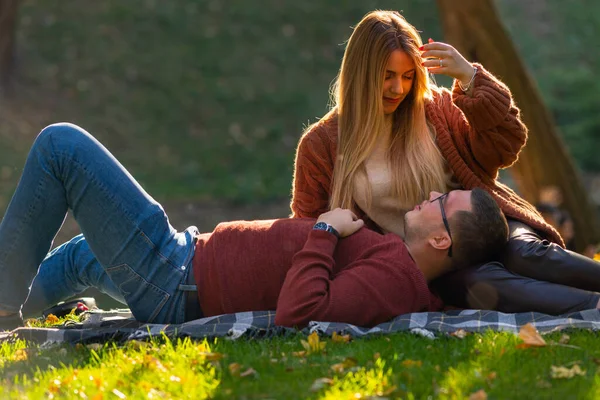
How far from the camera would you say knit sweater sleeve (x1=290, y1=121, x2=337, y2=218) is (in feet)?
18.6

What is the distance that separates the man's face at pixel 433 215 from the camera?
15.4ft

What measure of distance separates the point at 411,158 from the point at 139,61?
41.3ft

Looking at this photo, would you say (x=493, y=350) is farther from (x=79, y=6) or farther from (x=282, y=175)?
(x=79, y=6)

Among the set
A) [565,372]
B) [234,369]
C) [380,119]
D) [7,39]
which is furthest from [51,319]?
[7,39]

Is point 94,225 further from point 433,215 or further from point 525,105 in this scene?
point 525,105

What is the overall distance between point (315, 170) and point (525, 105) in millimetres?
4174

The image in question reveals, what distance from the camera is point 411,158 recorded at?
5.42 metres

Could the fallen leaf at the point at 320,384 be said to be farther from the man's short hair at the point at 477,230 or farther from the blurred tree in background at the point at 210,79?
the blurred tree in background at the point at 210,79

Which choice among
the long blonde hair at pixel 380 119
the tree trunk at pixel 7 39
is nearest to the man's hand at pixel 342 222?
the long blonde hair at pixel 380 119

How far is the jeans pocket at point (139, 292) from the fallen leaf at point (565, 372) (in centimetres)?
200

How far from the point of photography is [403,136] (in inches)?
219

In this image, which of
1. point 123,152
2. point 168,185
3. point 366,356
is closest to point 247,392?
point 366,356

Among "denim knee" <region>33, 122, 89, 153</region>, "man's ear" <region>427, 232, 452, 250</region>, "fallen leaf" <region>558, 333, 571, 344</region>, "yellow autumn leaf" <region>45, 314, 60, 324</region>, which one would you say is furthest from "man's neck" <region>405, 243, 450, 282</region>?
"yellow autumn leaf" <region>45, 314, 60, 324</region>

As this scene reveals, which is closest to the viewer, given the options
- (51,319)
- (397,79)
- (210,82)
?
(397,79)
